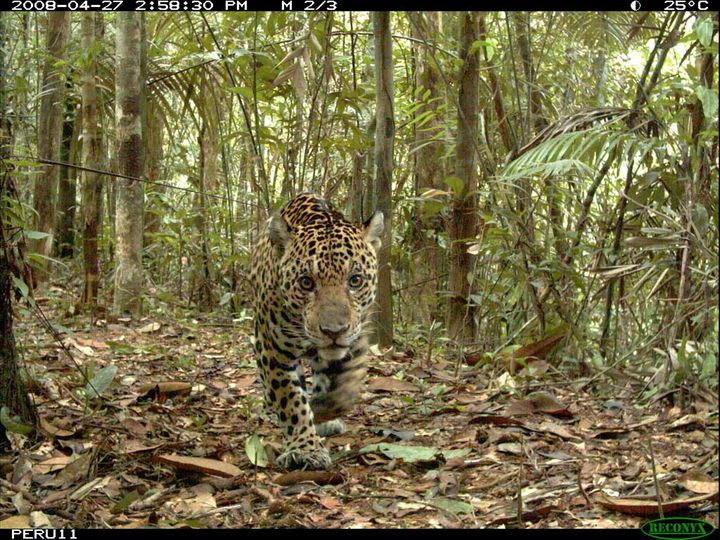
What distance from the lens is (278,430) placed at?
5.60 meters

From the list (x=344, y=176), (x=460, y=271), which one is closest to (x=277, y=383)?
(x=460, y=271)

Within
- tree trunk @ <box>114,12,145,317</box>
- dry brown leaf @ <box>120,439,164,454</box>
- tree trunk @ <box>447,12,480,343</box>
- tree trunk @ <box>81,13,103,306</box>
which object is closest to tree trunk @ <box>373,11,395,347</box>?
tree trunk @ <box>447,12,480,343</box>

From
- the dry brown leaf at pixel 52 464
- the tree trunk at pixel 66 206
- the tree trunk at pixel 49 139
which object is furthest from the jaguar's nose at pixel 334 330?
the tree trunk at pixel 66 206

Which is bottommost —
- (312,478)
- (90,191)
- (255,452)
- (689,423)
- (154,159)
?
(312,478)

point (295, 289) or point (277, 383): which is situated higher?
point (295, 289)

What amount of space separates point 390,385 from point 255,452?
1.93 meters

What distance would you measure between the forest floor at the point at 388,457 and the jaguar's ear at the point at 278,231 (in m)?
1.25

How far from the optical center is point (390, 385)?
621 centimetres

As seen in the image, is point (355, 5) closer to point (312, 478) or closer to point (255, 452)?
point (255, 452)

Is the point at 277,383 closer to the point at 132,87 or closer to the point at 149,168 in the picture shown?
the point at 132,87

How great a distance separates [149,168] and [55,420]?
6.69m

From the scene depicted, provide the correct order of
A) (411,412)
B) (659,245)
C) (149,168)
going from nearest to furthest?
1. (659,245)
2. (411,412)
3. (149,168)

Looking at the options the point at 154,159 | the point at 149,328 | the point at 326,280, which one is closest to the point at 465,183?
the point at 326,280

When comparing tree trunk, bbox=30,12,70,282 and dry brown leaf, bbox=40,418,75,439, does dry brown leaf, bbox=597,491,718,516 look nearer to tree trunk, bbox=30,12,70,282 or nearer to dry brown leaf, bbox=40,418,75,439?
dry brown leaf, bbox=40,418,75,439
